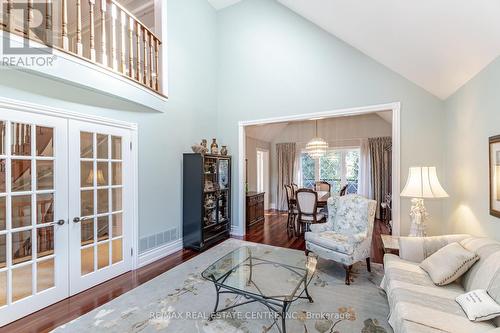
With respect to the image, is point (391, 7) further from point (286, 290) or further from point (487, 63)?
point (286, 290)

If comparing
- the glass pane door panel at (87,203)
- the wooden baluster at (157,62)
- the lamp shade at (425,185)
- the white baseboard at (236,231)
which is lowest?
the white baseboard at (236,231)

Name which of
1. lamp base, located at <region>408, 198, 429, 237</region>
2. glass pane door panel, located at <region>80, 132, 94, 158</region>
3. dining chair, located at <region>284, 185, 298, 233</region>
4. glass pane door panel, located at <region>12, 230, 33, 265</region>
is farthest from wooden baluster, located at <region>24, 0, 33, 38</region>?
dining chair, located at <region>284, 185, 298, 233</region>

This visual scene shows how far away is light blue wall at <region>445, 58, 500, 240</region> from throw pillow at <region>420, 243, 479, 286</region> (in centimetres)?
43

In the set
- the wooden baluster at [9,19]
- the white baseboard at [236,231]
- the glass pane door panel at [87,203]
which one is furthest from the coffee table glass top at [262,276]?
the wooden baluster at [9,19]

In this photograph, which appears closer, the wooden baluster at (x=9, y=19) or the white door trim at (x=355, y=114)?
the wooden baluster at (x=9, y=19)

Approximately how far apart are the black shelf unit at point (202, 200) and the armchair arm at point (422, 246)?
2.93 m

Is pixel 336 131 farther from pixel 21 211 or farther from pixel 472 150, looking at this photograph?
pixel 21 211

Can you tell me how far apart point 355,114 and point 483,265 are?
262cm

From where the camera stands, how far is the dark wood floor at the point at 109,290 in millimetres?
2145

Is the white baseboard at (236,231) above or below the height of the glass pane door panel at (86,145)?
below

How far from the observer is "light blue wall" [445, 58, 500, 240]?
7.13 ft

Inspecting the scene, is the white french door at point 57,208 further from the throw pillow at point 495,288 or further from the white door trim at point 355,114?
the throw pillow at point 495,288

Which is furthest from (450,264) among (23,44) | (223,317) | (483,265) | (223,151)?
(23,44)

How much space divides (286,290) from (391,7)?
2.83 m
